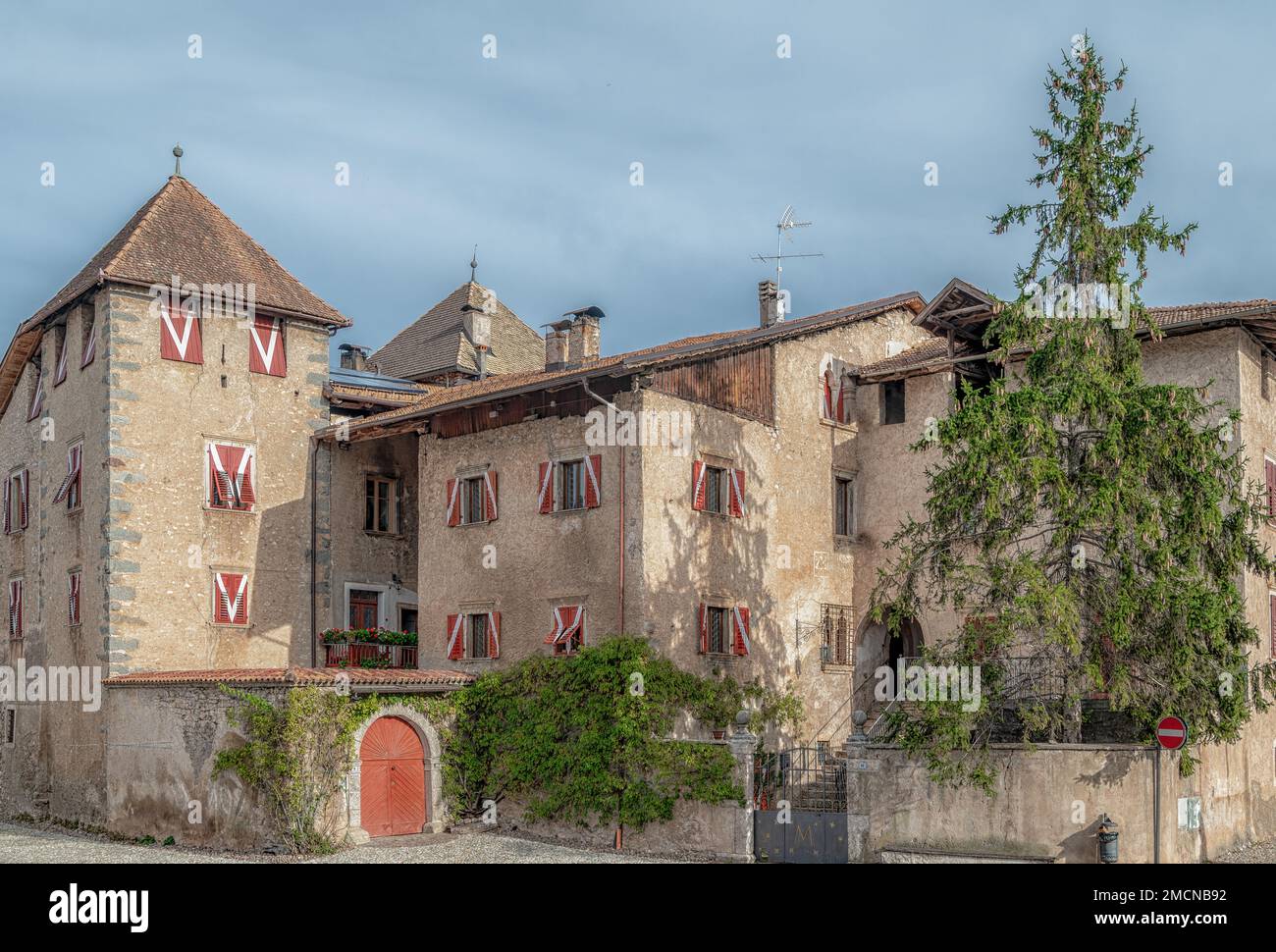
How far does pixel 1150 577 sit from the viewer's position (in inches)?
839

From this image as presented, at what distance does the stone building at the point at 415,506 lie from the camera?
25359 millimetres

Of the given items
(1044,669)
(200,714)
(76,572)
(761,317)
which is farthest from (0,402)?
(1044,669)

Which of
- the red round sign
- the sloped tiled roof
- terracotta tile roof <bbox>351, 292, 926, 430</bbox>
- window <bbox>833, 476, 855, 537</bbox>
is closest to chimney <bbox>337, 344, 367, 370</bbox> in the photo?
the sloped tiled roof

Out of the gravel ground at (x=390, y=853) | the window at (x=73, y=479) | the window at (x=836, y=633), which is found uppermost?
the window at (x=73, y=479)

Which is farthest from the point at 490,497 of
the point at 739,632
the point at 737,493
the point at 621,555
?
the point at 739,632

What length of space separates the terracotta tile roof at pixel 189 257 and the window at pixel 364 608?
557 centimetres

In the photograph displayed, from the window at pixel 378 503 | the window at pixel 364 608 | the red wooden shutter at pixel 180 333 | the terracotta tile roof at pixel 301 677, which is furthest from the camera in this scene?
the window at pixel 378 503

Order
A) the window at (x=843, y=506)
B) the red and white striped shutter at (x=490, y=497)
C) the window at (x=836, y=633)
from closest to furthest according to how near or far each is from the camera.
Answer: the red and white striped shutter at (x=490, y=497)
the window at (x=836, y=633)
the window at (x=843, y=506)

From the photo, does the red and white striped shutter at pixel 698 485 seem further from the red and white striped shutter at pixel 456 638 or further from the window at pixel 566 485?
the red and white striped shutter at pixel 456 638

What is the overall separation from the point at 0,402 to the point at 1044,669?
2451 cm

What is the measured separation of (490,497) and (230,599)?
18.3ft

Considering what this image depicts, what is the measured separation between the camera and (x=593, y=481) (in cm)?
2584

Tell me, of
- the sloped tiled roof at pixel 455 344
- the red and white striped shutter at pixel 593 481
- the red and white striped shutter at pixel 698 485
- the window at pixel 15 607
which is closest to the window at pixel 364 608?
the red and white striped shutter at pixel 593 481

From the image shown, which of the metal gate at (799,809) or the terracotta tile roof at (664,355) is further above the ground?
the terracotta tile roof at (664,355)
